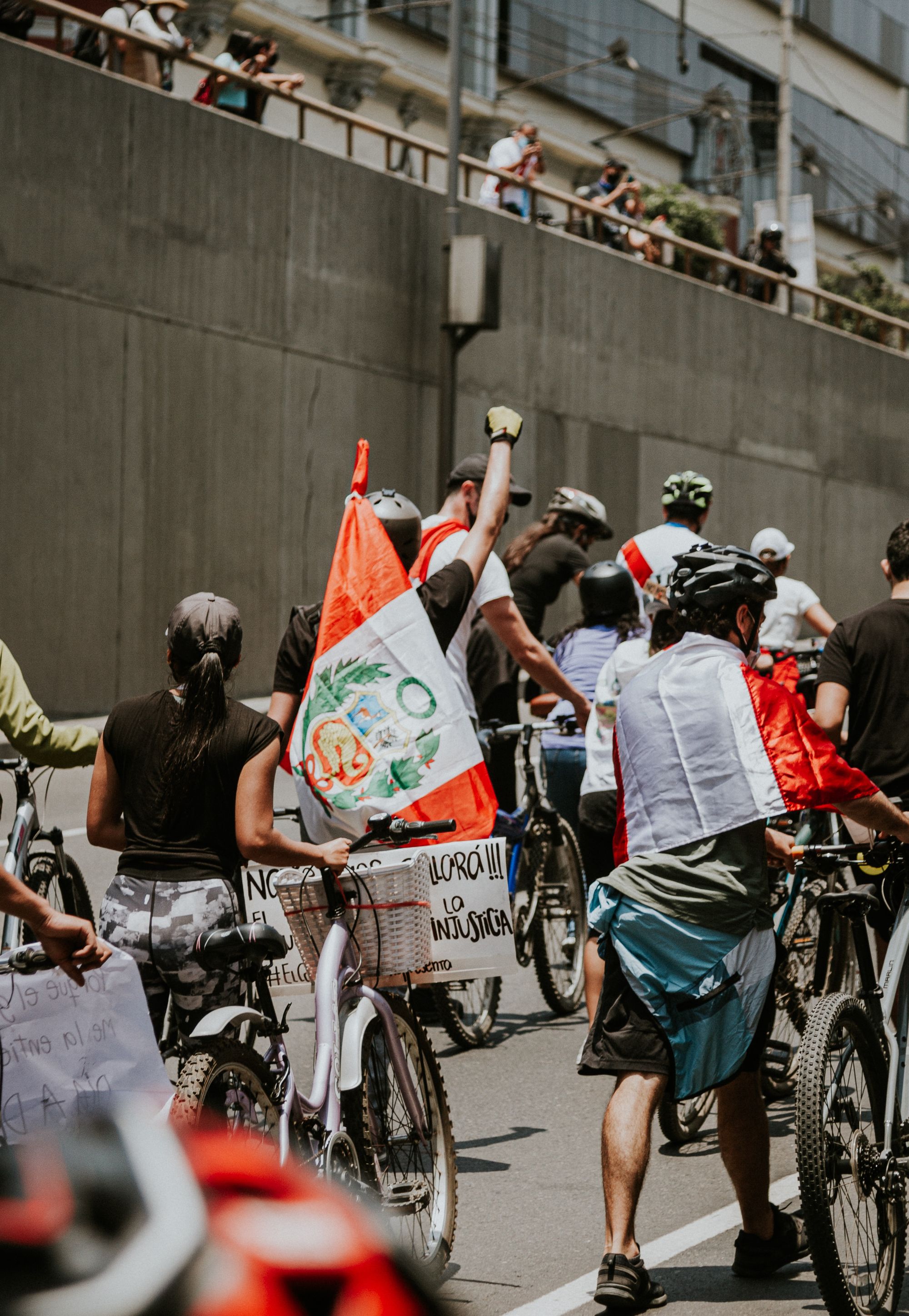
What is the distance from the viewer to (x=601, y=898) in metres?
4.47

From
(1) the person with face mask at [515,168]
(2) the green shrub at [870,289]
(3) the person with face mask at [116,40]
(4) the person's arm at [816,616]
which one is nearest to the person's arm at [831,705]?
(4) the person's arm at [816,616]

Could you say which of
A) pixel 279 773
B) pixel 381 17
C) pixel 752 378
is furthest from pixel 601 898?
pixel 381 17

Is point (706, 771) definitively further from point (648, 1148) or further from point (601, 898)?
point (648, 1148)

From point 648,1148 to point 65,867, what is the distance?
3356 mm

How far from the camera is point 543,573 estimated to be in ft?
30.0

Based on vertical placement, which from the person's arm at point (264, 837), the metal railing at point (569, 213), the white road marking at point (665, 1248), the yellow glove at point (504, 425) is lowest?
the white road marking at point (665, 1248)

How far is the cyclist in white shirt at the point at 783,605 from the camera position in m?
10.6

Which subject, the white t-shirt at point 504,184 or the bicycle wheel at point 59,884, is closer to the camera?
the bicycle wheel at point 59,884

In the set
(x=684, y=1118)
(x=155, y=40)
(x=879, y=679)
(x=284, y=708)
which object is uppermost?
(x=155, y=40)

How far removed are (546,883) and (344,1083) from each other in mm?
3843

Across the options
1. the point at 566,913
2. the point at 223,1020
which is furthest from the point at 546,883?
the point at 223,1020

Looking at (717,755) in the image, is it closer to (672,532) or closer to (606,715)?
(606,715)

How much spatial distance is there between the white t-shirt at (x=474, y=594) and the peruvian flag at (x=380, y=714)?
3.99 feet

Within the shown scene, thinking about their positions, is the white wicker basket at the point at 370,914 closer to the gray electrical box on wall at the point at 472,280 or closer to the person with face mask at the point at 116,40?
the person with face mask at the point at 116,40
